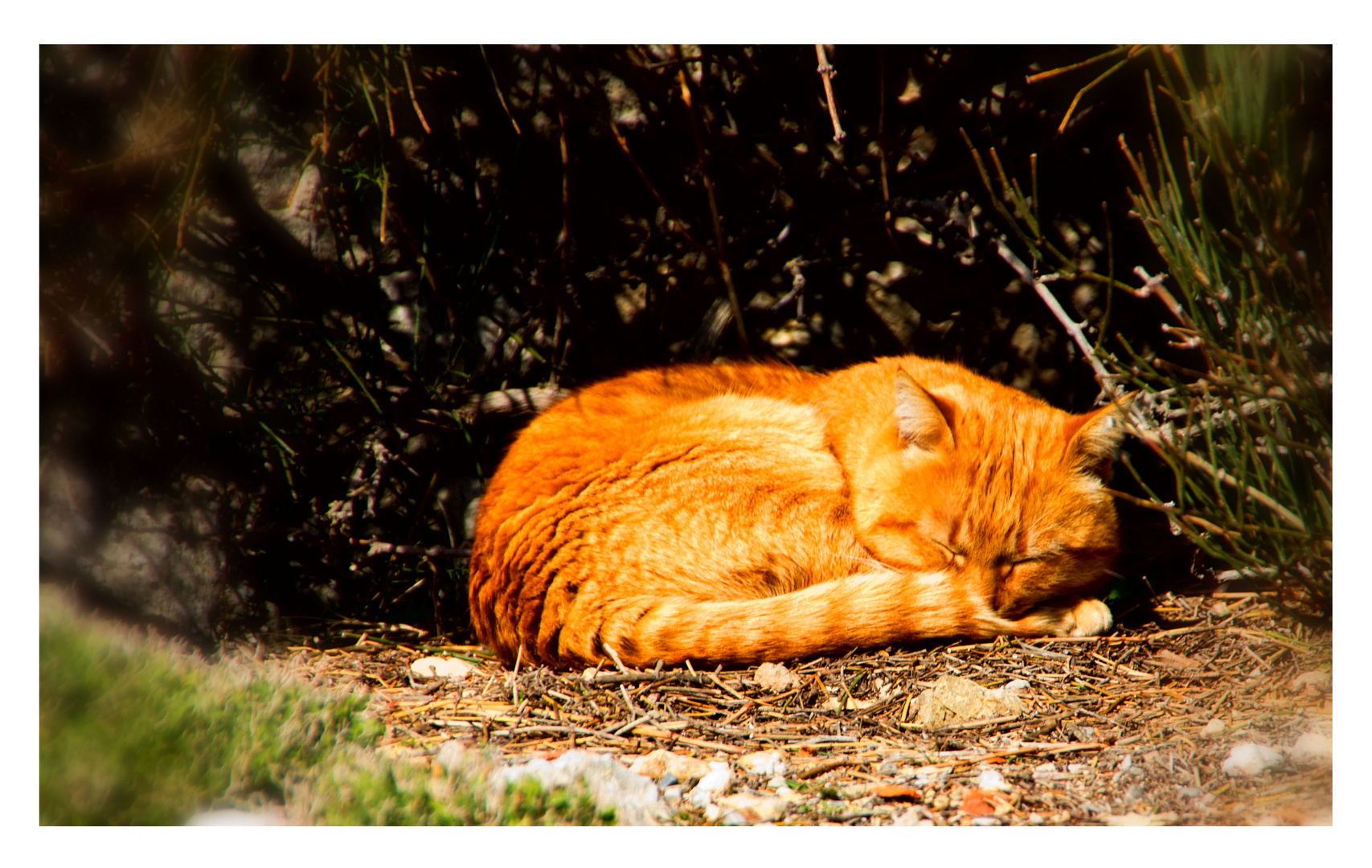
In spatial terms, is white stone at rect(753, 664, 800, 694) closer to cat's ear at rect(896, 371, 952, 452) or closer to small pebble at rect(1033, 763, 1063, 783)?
small pebble at rect(1033, 763, 1063, 783)

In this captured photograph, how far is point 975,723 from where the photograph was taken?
1.78 metres

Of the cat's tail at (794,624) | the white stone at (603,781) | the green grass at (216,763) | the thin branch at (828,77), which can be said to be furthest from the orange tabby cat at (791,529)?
the thin branch at (828,77)

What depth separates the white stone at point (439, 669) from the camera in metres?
2.27

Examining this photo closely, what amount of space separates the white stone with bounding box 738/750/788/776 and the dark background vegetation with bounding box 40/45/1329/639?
1463mm

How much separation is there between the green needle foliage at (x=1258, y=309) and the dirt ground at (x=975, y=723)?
298mm

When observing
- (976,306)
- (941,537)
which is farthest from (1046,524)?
(976,306)

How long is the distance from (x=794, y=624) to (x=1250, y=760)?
1.01 m

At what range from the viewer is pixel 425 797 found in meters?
1.51

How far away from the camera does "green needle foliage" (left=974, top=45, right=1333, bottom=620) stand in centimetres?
169

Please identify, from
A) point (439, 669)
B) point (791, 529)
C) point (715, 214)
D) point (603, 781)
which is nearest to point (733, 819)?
point (603, 781)

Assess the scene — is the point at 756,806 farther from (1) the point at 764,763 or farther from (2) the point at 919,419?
(2) the point at 919,419

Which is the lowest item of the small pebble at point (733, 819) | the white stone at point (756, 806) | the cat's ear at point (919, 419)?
the small pebble at point (733, 819)

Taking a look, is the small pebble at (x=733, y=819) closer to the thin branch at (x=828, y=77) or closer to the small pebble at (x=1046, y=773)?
the small pebble at (x=1046, y=773)
